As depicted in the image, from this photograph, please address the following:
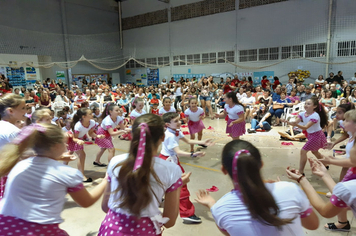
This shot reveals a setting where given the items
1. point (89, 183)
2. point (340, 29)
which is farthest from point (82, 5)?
point (89, 183)

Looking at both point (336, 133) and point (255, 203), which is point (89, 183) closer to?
point (255, 203)

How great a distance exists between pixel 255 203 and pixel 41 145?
4.38 ft

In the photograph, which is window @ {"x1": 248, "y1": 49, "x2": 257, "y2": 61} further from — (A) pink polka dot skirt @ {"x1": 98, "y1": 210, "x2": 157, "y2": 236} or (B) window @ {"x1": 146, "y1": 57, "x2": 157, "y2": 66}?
(A) pink polka dot skirt @ {"x1": 98, "y1": 210, "x2": 157, "y2": 236}

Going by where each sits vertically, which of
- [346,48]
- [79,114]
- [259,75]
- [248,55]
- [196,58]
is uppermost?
[196,58]

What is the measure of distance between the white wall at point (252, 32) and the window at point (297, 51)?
0.73 ft

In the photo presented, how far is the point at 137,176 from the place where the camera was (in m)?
1.49

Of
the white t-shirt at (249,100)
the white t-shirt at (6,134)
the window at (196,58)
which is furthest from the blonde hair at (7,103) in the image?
the window at (196,58)

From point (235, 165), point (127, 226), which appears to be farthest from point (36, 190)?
point (235, 165)

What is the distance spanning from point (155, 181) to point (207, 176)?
320 cm

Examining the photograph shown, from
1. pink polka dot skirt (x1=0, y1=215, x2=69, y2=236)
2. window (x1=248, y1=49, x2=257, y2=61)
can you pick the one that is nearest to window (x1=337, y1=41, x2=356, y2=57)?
window (x1=248, y1=49, x2=257, y2=61)

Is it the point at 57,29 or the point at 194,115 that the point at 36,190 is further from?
the point at 57,29

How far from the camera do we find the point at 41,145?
1.57m

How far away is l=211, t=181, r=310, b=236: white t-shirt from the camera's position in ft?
4.28

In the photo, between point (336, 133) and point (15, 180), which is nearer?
point (15, 180)
